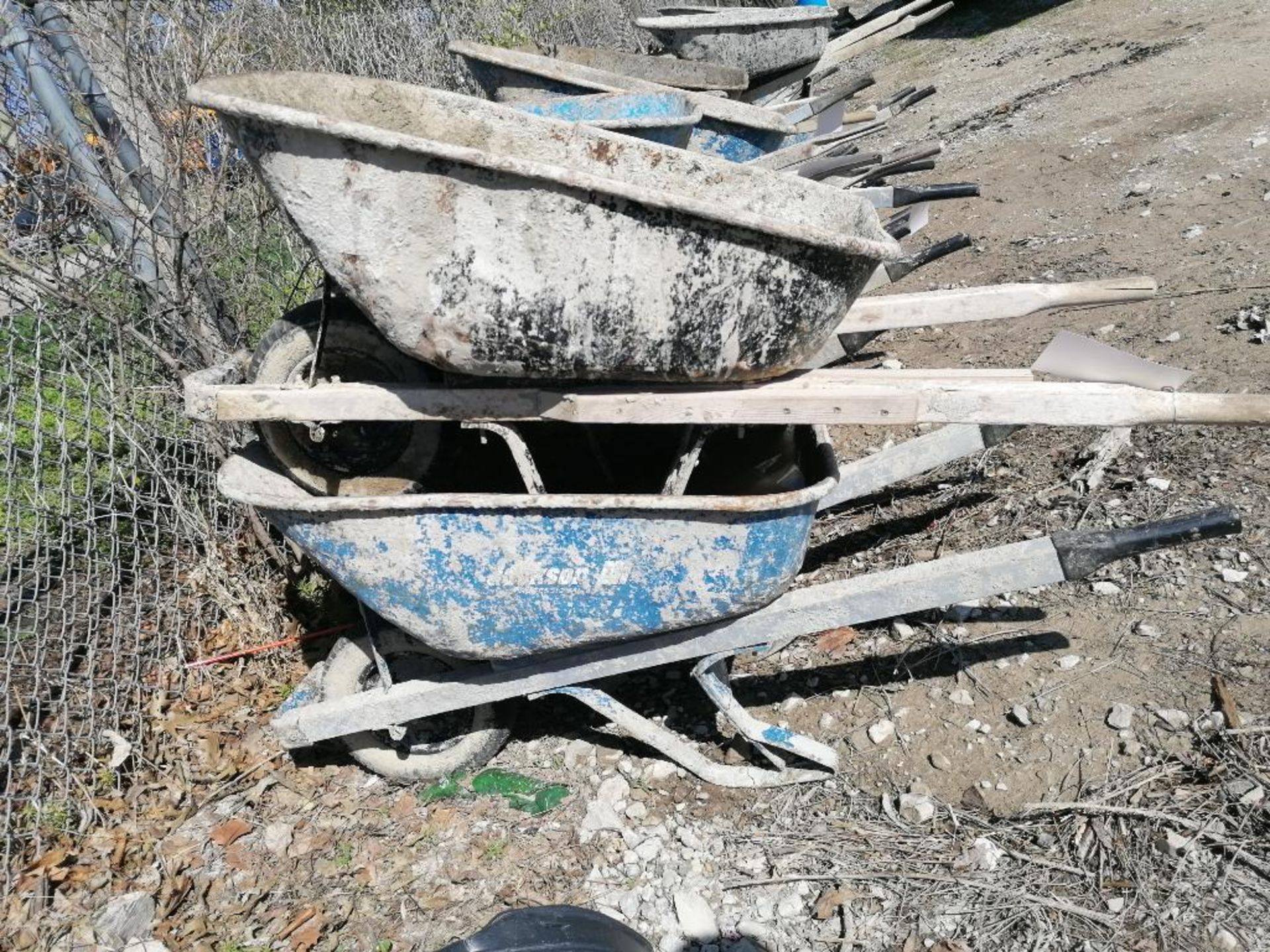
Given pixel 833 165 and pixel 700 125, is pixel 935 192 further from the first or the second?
pixel 700 125

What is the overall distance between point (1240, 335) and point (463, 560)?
332 centimetres

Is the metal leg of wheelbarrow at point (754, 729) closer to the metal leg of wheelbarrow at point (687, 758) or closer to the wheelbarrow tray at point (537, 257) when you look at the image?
the metal leg of wheelbarrow at point (687, 758)

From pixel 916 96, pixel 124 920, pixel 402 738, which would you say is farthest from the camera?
pixel 916 96

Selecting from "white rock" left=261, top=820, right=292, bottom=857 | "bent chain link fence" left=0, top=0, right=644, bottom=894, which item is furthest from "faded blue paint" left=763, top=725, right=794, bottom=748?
"bent chain link fence" left=0, top=0, right=644, bottom=894

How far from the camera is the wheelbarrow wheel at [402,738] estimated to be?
2.59m

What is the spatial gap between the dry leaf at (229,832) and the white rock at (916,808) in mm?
1781

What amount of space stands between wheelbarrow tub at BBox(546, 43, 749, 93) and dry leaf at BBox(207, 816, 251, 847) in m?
6.57

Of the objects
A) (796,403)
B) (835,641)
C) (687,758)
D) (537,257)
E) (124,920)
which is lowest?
(835,641)

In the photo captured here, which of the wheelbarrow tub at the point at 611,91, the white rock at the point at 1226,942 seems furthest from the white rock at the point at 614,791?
the wheelbarrow tub at the point at 611,91

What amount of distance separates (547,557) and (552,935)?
94 cm

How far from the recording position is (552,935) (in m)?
1.34

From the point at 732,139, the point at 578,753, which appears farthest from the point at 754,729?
the point at 732,139

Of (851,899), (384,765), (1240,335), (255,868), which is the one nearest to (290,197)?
(384,765)

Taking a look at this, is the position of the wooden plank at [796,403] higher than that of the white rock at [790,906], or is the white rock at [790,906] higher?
the wooden plank at [796,403]
